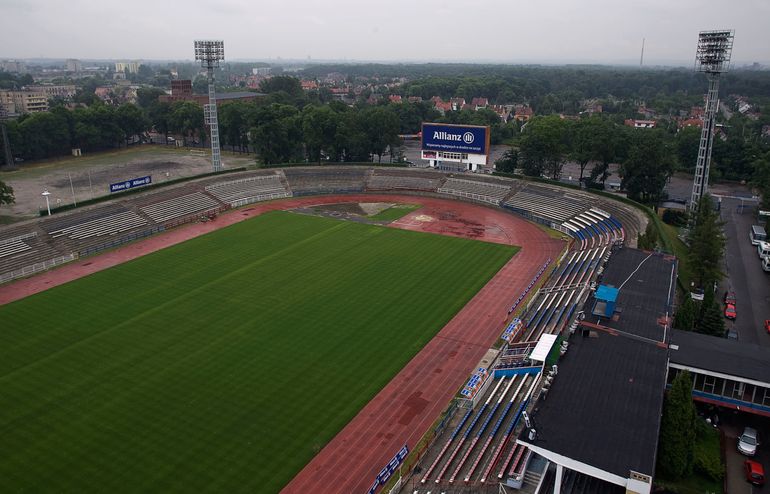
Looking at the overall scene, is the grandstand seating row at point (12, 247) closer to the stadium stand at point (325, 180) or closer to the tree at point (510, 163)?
the stadium stand at point (325, 180)

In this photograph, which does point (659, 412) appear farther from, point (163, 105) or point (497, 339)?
point (163, 105)

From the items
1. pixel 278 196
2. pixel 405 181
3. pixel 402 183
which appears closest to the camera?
pixel 278 196

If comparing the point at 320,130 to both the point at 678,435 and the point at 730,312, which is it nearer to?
the point at 730,312

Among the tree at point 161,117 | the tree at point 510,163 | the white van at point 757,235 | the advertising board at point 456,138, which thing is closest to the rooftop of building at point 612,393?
the white van at point 757,235

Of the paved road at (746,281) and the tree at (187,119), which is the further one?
the tree at (187,119)

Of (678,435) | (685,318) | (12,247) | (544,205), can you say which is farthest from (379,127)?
(678,435)

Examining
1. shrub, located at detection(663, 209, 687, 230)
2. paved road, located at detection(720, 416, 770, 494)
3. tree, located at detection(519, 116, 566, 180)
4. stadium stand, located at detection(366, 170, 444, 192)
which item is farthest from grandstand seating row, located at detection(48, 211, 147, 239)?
shrub, located at detection(663, 209, 687, 230)
